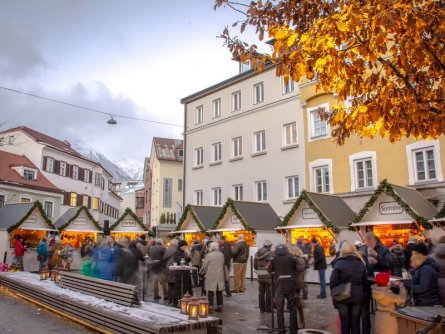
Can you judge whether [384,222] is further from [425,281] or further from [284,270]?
[425,281]

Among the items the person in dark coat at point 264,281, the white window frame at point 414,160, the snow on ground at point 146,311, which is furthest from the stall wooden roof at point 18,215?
the white window frame at point 414,160

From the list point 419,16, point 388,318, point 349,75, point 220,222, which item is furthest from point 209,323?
point 220,222

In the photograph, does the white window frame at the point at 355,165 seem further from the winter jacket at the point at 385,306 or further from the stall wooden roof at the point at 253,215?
the winter jacket at the point at 385,306

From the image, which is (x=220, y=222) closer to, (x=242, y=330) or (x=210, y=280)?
(x=210, y=280)

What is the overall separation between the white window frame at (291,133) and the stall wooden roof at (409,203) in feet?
27.3

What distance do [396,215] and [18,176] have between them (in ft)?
114

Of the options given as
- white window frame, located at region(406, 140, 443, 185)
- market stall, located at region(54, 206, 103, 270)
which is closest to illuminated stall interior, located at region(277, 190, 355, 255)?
white window frame, located at region(406, 140, 443, 185)

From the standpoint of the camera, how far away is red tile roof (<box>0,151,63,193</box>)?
130 feet

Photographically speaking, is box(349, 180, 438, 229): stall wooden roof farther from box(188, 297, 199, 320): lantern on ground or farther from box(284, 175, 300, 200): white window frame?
box(188, 297, 199, 320): lantern on ground

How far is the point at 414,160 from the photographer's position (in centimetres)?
2003

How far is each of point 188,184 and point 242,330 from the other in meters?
24.4

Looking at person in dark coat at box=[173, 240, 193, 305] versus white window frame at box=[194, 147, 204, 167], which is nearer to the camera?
person in dark coat at box=[173, 240, 193, 305]

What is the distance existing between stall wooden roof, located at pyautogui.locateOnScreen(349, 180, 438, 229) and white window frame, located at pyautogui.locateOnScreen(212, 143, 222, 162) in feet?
47.3

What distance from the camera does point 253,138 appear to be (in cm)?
2883
